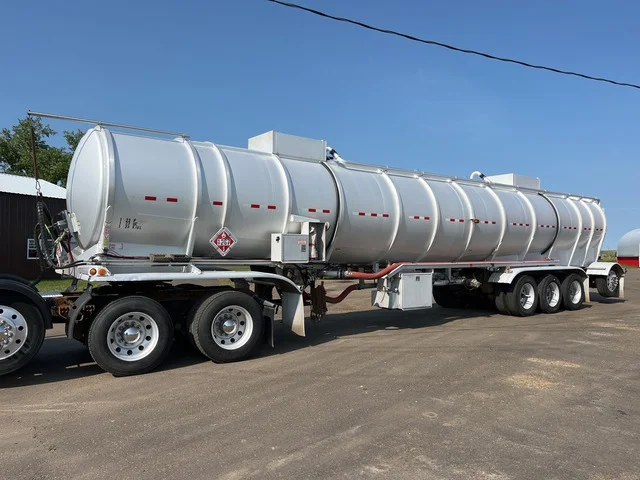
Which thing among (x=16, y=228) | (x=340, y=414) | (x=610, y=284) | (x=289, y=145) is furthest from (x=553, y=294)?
(x=16, y=228)

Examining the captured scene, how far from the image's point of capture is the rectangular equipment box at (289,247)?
27.2 ft

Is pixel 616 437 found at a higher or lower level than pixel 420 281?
lower

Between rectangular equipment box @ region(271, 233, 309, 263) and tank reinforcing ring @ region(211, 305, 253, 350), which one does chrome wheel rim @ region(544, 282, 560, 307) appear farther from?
tank reinforcing ring @ region(211, 305, 253, 350)

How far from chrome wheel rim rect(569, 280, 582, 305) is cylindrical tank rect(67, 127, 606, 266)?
211cm

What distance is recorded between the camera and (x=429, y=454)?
411 cm

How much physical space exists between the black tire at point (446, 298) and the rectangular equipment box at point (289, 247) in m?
6.65

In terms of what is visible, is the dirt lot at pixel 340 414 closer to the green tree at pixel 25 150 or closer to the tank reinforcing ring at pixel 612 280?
the tank reinforcing ring at pixel 612 280

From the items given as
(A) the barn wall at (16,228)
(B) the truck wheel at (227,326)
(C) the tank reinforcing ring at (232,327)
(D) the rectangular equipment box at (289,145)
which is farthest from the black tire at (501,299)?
(A) the barn wall at (16,228)

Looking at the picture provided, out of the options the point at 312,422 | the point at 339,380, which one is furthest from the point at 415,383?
the point at 312,422

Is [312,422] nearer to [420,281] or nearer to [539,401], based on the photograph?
[539,401]

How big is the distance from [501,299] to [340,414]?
8.55 metres

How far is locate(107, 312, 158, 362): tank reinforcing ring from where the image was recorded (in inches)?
259

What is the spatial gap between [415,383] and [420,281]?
14.4ft

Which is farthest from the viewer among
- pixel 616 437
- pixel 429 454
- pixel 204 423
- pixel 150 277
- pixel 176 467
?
pixel 150 277
